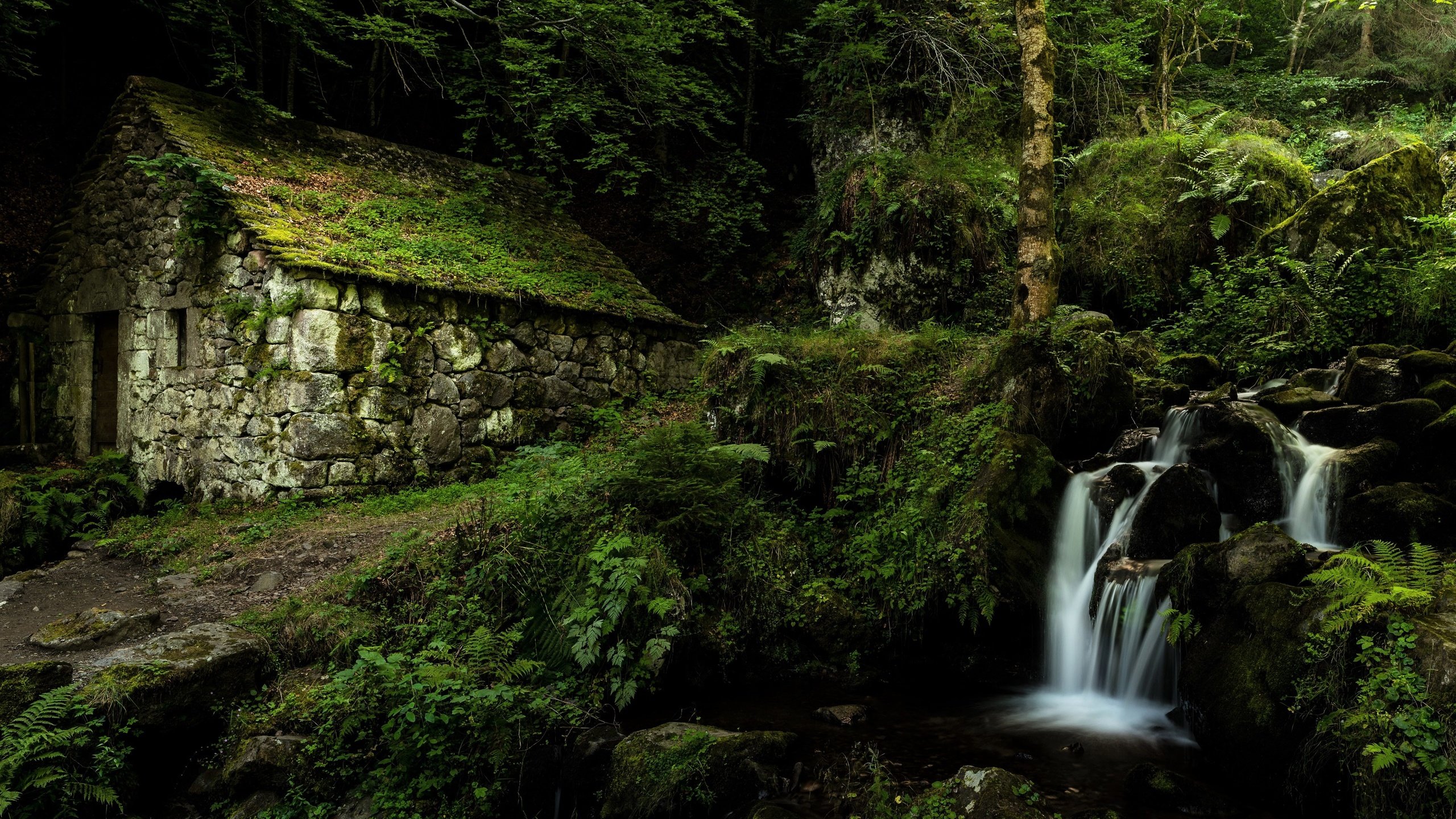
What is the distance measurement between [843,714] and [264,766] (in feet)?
12.6

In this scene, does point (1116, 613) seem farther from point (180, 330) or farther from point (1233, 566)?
point (180, 330)

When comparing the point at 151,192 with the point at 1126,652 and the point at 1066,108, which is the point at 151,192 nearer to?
the point at 1126,652

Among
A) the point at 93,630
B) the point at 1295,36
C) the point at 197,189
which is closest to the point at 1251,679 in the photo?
the point at 93,630

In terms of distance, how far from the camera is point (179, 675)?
5.00 metres

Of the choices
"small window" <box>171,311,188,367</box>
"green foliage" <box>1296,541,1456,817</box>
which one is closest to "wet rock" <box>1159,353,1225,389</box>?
"green foliage" <box>1296,541,1456,817</box>

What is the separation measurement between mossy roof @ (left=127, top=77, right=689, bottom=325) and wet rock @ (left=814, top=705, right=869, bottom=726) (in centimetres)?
723

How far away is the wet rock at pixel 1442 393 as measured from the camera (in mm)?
5566

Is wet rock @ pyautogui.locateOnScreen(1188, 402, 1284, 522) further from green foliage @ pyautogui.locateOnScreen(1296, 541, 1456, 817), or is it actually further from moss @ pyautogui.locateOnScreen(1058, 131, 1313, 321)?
moss @ pyautogui.locateOnScreen(1058, 131, 1313, 321)

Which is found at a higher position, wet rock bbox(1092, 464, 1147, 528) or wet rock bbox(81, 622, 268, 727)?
wet rock bbox(1092, 464, 1147, 528)

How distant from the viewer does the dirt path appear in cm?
642

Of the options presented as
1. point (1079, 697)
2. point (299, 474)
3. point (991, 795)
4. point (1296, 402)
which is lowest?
point (1079, 697)

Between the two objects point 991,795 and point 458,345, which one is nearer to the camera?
point 991,795

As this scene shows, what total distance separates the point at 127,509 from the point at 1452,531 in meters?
13.5

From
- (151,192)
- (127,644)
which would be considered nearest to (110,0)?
(151,192)
